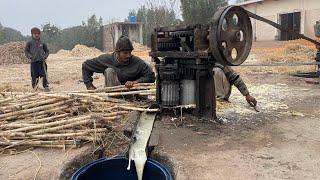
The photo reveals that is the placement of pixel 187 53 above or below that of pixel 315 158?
above

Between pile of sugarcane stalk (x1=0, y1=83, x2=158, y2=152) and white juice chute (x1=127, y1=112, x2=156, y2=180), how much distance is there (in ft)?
0.57

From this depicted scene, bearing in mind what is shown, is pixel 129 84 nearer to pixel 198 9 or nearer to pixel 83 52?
pixel 83 52

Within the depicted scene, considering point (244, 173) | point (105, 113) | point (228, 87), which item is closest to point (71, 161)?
Answer: point (105, 113)

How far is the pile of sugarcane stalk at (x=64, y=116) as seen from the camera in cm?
466

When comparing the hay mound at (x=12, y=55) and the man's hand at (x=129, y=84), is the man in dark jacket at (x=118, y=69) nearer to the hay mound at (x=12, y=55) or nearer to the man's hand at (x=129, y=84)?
the man's hand at (x=129, y=84)

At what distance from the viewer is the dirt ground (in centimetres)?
393

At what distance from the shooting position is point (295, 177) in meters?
3.73

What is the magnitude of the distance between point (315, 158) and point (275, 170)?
2.00 ft

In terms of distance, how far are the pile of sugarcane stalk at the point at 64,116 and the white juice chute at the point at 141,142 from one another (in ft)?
0.57

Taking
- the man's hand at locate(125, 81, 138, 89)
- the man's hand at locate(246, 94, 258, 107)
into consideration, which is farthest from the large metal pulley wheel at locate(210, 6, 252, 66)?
the man's hand at locate(125, 81, 138, 89)

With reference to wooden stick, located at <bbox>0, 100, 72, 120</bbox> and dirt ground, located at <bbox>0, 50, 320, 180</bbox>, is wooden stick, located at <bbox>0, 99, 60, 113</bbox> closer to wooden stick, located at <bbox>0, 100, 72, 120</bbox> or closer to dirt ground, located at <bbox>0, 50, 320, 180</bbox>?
wooden stick, located at <bbox>0, 100, 72, 120</bbox>

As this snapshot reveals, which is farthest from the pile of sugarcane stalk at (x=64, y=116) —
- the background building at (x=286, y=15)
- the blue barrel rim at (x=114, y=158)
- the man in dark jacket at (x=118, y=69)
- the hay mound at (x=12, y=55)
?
the background building at (x=286, y=15)

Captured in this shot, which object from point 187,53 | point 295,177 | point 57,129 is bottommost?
point 295,177

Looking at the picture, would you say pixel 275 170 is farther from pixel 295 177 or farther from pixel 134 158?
pixel 134 158
